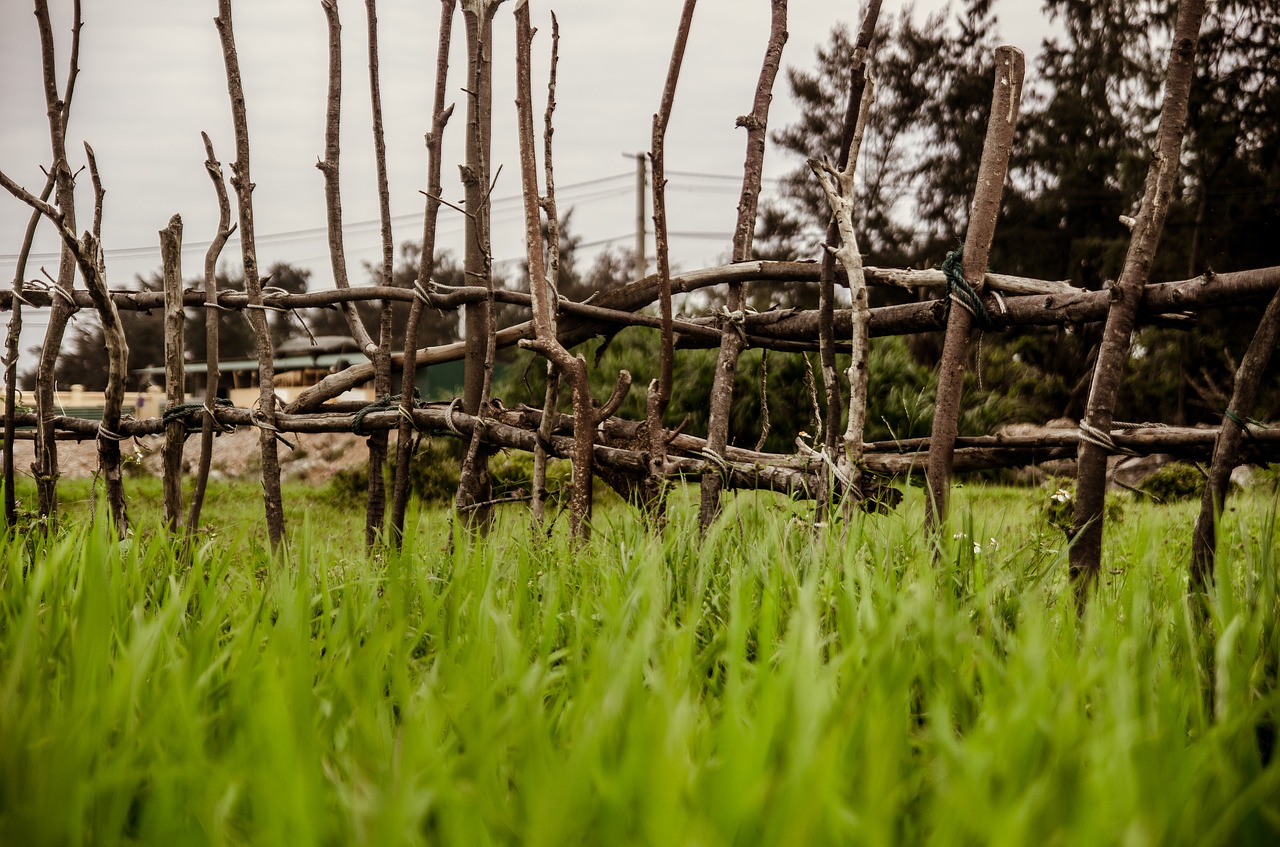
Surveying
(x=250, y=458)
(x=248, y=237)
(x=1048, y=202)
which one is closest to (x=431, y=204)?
(x=248, y=237)

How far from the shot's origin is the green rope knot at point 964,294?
2252 mm

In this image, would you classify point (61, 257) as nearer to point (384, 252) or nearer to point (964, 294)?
point (384, 252)

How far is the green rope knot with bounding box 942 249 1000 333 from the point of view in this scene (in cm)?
225

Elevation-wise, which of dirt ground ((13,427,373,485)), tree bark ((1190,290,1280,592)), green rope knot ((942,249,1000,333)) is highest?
green rope knot ((942,249,1000,333))

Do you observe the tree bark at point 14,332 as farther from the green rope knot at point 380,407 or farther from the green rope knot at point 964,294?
the green rope knot at point 964,294

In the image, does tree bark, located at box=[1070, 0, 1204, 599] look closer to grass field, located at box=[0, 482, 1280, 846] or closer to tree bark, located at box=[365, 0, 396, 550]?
grass field, located at box=[0, 482, 1280, 846]

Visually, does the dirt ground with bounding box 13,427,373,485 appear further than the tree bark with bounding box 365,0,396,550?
Yes

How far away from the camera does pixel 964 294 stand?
89.4 inches

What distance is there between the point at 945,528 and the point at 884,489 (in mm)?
621

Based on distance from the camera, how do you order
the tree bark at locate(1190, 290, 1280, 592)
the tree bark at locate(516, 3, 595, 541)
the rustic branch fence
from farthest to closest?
1. the tree bark at locate(516, 3, 595, 541)
2. the rustic branch fence
3. the tree bark at locate(1190, 290, 1280, 592)

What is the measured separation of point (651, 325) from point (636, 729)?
2.25 m

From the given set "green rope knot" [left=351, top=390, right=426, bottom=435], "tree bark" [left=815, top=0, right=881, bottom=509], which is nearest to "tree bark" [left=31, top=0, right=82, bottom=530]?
"green rope knot" [left=351, top=390, right=426, bottom=435]

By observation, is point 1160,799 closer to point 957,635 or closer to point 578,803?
point 957,635

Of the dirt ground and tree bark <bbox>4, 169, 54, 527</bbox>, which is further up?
tree bark <bbox>4, 169, 54, 527</bbox>
